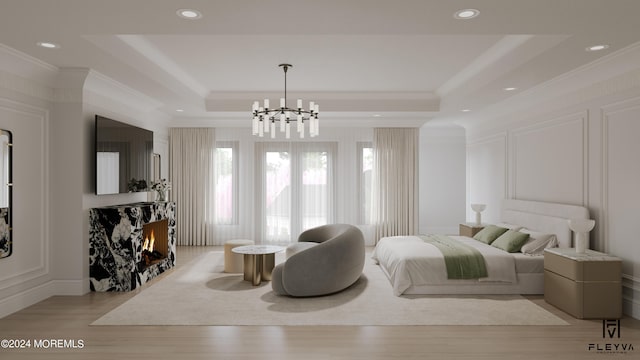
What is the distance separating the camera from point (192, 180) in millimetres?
8141

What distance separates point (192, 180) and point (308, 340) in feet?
18.1

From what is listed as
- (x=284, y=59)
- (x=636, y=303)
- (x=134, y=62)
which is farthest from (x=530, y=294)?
(x=134, y=62)

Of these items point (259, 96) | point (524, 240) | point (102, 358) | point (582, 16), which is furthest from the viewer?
point (259, 96)

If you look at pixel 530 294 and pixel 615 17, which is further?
pixel 530 294

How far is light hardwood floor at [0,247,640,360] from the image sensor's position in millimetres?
3094

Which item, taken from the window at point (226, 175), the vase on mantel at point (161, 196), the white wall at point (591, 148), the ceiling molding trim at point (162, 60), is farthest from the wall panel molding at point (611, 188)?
the window at point (226, 175)

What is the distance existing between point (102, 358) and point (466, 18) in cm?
357

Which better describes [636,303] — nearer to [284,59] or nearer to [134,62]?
[284,59]

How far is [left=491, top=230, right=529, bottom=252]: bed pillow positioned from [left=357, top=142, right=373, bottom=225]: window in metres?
3.43

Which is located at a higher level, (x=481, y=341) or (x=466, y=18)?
(x=466, y=18)

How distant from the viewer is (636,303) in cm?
387

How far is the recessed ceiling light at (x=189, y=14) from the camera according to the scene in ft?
8.87

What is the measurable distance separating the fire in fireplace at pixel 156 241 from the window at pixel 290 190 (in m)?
2.52

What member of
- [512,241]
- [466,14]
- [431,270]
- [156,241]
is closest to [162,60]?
[156,241]
